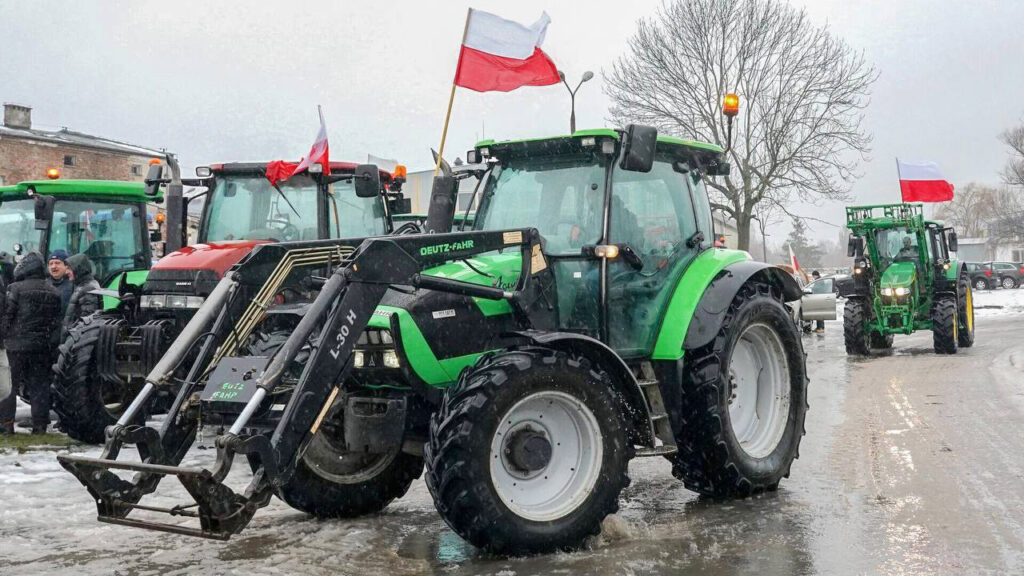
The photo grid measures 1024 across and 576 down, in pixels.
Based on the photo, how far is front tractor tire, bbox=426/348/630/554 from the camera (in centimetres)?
483

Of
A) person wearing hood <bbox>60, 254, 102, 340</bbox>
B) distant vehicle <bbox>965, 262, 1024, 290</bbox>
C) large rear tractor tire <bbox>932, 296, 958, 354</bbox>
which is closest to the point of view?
person wearing hood <bbox>60, 254, 102, 340</bbox>

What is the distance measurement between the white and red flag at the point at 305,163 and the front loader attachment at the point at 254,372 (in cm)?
400

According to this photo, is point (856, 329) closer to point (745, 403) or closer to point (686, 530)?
point (745, 403)

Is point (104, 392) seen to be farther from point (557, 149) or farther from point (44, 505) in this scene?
point (557, 149)

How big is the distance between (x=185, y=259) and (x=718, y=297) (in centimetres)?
489

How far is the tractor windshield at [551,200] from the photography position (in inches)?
242

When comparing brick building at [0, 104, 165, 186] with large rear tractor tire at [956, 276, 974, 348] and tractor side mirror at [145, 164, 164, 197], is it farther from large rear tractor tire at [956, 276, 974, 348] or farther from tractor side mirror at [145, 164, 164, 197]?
tractor side mirror at [145, 164, 164, 197]

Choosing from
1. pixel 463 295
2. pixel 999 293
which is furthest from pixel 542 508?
pixel 999 293

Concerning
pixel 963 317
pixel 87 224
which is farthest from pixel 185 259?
pixel 963 317

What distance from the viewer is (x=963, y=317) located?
736 inches

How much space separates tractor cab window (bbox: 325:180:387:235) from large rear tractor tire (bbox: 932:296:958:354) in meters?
11.7

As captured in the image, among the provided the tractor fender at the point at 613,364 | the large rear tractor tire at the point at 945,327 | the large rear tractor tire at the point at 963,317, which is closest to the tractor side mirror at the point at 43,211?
the tractor fender at the point at 613,364

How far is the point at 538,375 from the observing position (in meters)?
5.09

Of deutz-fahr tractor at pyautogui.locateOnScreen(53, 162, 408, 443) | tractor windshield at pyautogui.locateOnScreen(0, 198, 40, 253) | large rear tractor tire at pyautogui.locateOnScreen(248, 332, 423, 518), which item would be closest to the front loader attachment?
large rear tractor tire at pyautogui.locateOnScreen(248, 332, 423, 518)
